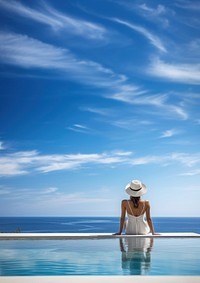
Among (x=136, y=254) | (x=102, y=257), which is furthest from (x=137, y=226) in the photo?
(x=102, y=257)

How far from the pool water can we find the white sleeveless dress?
1.80ft

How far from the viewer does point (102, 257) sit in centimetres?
549

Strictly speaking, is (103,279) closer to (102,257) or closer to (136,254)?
(102,257)

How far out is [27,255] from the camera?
570 cm

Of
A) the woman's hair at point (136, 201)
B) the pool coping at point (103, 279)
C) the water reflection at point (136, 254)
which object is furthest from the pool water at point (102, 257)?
the woman's hair at point (136, 201)

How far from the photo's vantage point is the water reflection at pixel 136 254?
15.4ft

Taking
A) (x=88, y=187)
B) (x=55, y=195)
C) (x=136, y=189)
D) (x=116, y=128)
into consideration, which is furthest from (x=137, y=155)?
(x=136, y=189)

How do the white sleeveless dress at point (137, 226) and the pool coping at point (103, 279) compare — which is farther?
the white sleeveless dress at point (137, 226)

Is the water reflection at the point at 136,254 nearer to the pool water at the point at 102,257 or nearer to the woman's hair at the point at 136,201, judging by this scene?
the pool water at the point at 102,257

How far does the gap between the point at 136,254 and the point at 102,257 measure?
Answer: 0.39 metres

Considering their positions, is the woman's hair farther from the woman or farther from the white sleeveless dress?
the white sleeveless dress

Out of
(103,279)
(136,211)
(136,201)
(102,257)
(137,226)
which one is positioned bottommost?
(103,279)

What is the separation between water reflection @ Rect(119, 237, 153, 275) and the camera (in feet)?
15.4

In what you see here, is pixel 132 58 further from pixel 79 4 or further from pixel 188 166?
pixel 188 166
